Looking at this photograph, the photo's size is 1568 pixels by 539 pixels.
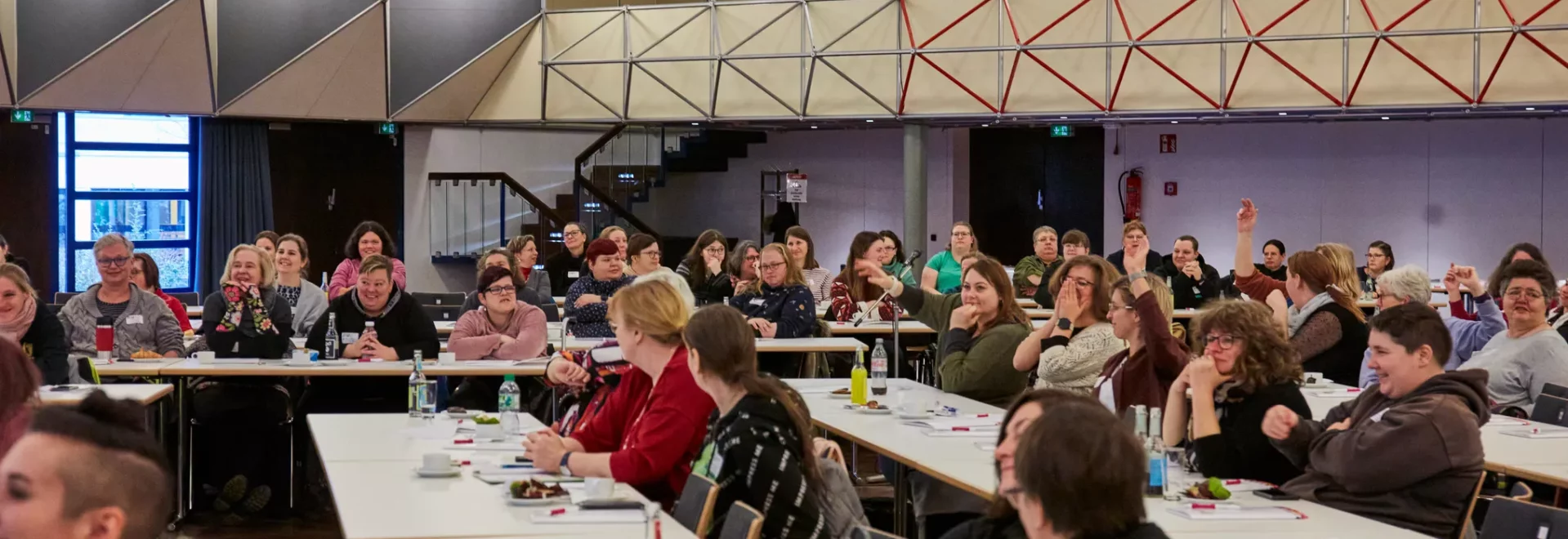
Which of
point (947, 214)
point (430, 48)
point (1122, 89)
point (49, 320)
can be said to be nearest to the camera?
point (49, 320)

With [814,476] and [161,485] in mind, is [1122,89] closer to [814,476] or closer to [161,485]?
[814,476]

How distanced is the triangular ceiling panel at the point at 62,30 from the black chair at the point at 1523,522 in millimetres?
13018

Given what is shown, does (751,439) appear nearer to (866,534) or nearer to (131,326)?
(866,534)

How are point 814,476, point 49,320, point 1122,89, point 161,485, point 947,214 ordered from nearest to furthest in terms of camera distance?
point 161,485 → point 814,476 → point 49,320 → point 1122,89 → point 947,214

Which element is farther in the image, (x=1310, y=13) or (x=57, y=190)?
(x=57, y=190)

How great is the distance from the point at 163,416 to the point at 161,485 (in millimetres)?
5835

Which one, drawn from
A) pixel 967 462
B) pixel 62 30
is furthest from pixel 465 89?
pixel 967 462

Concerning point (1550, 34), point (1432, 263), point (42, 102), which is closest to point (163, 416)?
point (42, 102)

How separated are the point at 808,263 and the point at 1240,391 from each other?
23.2ft

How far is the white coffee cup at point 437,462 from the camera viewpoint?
14.4ft

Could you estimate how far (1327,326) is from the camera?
23.0 ft

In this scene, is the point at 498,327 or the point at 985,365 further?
the point at 498,327

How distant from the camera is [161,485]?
1722 millimetres

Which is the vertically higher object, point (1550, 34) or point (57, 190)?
point (1550, 34)
